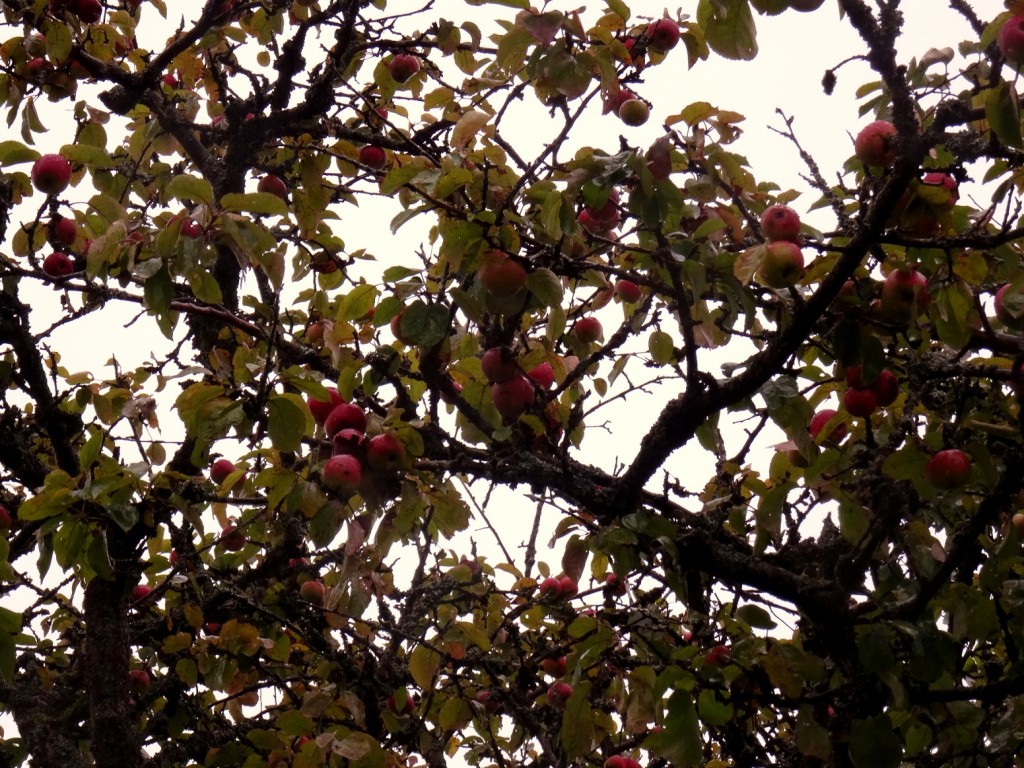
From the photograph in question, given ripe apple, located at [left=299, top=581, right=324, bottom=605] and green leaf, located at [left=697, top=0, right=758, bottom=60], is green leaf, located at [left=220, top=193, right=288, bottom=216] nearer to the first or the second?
green leaf, located at [left=697, top=0, right=758, bottom=60]

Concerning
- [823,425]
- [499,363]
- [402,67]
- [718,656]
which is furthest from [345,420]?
[402,67]

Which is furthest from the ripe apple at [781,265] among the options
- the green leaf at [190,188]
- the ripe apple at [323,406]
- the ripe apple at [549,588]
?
the ripe apple at [549,588]

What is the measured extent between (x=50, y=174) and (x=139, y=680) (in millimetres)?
2190

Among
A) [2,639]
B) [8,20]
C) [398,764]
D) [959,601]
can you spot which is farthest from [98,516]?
[959,601]

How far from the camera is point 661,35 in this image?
276 cm

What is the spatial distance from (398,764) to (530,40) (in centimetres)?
235

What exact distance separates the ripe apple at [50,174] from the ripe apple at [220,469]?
136 centimetres

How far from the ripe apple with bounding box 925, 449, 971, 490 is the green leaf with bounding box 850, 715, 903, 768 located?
0.59 metres

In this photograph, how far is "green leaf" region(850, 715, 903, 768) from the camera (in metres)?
2.25

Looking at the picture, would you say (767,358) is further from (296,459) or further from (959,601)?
(296,459)

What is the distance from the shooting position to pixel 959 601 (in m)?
2.51

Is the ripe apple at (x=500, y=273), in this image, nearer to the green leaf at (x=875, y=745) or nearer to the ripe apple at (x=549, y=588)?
the green leaf at (x=875, y=745)

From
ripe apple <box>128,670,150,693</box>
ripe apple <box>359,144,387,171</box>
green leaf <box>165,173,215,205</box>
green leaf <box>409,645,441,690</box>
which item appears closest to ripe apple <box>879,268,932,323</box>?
green leaf <box>165,173,215,205</box>

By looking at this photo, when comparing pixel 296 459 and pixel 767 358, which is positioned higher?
pixel 296 459
